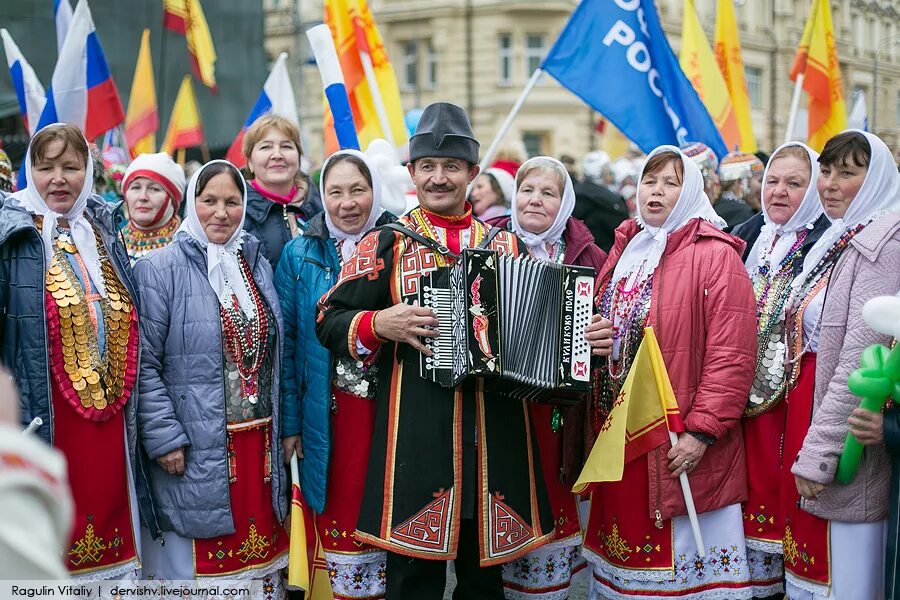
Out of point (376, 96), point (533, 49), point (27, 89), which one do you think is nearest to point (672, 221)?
point (376, 96)

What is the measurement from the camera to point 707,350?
12.5ft

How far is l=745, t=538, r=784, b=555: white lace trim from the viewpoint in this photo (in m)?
3.93

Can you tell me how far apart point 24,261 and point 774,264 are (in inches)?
118

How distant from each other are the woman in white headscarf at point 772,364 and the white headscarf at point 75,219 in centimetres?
264

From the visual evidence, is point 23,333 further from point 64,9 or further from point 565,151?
point 565,151

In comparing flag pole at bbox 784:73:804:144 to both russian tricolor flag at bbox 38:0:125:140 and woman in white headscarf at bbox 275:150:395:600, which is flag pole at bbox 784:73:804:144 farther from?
russian tricolor flag at bbox 38:0:125:140

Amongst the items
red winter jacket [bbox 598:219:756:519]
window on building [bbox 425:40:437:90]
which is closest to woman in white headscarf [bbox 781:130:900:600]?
red winter jacket [bbox 598:219:756:519]

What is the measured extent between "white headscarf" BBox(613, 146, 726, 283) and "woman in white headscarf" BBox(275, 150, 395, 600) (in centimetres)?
117

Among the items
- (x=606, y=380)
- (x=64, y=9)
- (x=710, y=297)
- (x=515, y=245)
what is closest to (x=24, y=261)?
(x=515, y=245)

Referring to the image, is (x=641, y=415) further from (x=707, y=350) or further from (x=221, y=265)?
(x=221, y=265)

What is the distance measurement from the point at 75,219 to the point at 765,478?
2929mm

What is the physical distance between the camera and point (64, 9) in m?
7.31

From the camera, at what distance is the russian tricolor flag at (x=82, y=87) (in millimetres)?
6449

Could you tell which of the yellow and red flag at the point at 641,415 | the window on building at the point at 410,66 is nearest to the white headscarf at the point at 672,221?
the yellow and red flag at the point at 641,415
